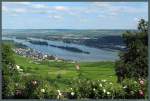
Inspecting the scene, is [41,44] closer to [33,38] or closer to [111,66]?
[33,38]

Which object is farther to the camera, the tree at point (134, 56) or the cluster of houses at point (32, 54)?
the cluster of houses at point (32, 54)

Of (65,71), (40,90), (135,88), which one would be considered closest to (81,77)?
(65,71)

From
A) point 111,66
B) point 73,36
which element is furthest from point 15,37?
point 111,66

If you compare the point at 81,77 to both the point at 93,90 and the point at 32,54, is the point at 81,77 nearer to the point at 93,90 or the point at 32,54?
the point at 93,90

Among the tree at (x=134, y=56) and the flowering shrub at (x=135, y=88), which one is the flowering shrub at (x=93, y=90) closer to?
the flowering shrub at (x=135, y=88)

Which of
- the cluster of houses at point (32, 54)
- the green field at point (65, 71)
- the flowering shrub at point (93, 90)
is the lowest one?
the flowering shrub at point (93, 90)

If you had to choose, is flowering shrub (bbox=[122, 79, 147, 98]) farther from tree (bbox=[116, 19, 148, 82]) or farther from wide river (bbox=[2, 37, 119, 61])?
wide river (bbox=[2, 37, 119, 61])

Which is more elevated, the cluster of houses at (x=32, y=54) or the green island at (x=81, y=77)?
the cluster of houses at (x=32, y=54)

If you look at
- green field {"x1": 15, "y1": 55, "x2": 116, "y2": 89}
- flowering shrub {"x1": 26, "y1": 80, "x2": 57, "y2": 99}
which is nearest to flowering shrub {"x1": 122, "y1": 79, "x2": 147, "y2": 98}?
green field {"x1": 15, "y1": 55, "x2": 116, "y2": 89}

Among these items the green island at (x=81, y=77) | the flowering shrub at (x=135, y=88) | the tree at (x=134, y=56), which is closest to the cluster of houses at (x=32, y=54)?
the green island at (x=81, y=77)
